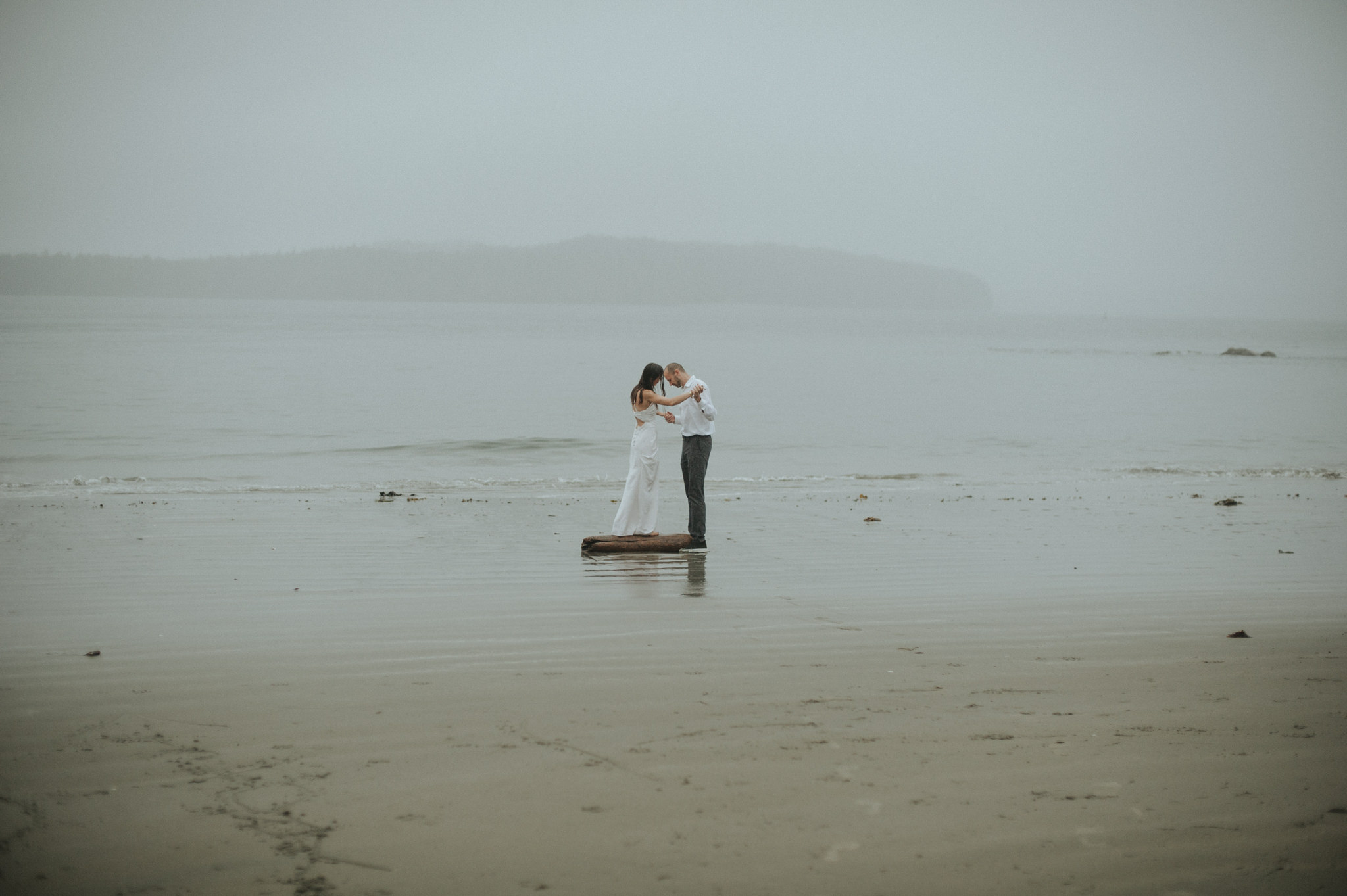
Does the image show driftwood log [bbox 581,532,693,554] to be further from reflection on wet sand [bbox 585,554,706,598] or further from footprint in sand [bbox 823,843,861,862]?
footprint in sand [bbox 823,843,861,862]

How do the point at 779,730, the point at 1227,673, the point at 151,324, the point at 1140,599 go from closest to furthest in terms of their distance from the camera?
1. the point at 779,730
2. the point at 1227,673
3. the point at 1140,599
4. the point at 151,324

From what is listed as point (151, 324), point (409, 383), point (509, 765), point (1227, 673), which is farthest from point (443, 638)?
point (151, 324)

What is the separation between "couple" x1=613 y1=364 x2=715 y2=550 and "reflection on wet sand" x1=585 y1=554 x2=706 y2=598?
0.70 m

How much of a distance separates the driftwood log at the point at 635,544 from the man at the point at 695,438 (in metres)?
0.16

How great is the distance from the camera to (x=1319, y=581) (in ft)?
28.0

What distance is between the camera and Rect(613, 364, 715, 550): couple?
400 inches

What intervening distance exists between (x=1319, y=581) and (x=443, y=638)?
7.46 metres

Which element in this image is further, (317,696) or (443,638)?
(443,638)

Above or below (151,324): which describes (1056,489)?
below

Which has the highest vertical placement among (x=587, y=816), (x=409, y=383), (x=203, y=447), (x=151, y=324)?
(x=151, y=324)

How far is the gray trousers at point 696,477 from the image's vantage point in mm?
10094

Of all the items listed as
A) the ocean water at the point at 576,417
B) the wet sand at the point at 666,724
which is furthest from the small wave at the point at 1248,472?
the wet sand at the point at 666,724

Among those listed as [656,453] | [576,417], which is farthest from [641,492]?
[576,417]

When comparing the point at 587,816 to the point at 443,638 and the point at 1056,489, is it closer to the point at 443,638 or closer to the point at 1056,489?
the point at 443,638
